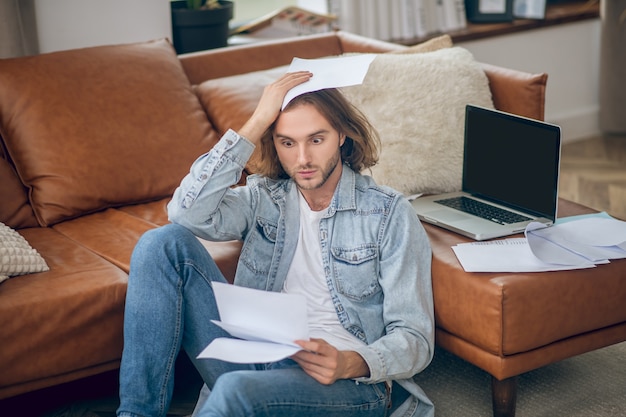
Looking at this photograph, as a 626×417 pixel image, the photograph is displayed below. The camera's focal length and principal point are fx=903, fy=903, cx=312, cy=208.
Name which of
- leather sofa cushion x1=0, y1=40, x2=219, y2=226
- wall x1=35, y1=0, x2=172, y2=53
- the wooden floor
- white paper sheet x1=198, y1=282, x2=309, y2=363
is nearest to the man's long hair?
white paper sheet x1=198, y1=282, x2=309, y2=363

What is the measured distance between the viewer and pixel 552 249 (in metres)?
2.07

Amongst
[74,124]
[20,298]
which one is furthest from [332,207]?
[74,124]

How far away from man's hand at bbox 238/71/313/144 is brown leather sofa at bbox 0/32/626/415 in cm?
43

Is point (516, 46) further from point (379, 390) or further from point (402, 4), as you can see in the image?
point (379, 390)

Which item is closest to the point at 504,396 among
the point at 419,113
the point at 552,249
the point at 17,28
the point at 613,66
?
the point at 552,249

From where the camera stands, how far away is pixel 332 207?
6.42 ft

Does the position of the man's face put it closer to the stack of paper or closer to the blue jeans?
the blue jeans

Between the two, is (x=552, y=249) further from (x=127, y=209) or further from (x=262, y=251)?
(x=127, y=209)

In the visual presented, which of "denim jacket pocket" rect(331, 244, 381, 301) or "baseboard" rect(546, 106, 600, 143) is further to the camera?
"baseboard" rect(546, 106, 600, 143)

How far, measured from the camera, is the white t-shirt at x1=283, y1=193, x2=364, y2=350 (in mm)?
1911

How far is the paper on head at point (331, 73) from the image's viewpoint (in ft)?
6.07

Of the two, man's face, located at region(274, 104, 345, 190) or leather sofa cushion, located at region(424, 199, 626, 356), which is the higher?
man's face, located at region(274, 104, 345, 190)

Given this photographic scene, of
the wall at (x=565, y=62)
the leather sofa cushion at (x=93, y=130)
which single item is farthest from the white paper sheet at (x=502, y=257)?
the wall at (x=565, y=62)

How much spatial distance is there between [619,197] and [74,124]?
221 centimetres
